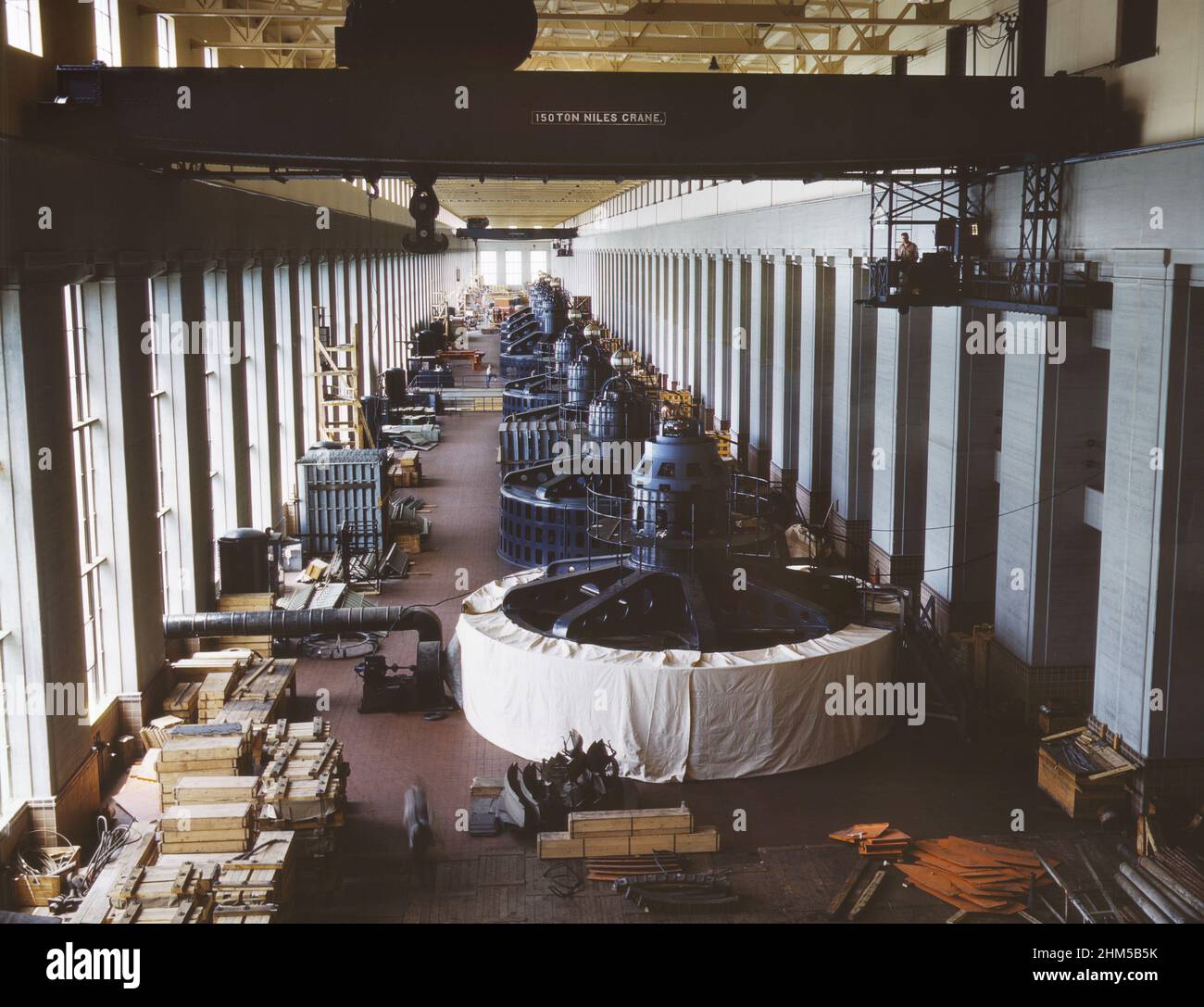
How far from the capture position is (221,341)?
21500 mm

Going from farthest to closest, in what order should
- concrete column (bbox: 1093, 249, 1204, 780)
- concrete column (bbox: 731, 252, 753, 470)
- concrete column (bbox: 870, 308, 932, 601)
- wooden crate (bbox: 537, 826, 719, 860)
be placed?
concrete column (bbox: 731, 252, 753, 470), concrete column (bbox: 870, 308, 932, 601), wooden crate (bbox: 537, 826, 719, 860), concrete column (bbox: 1093, 249, 1204, 780)

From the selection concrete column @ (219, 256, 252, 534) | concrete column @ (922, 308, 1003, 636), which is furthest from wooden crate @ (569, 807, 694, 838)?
concrete column @ (219, 256, 252, 534)

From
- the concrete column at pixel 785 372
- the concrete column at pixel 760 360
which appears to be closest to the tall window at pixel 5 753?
the concrete column at pixel 785 372

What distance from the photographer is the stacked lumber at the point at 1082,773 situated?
13312 millimetres

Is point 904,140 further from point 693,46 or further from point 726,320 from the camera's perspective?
point 726,320

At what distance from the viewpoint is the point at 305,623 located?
18438 millimetres

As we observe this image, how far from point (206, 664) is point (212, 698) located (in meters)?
1.54

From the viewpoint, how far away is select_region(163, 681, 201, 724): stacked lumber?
16.2 m

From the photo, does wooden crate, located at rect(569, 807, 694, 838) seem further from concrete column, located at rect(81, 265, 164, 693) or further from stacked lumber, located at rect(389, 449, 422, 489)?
stacked lumber, located at rect(389, 449, 422, 489)

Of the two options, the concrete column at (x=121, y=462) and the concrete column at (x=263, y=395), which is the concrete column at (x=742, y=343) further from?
the concrete column at (x=121, y=462)

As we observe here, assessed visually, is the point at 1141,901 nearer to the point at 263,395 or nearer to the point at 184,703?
the point at 184,703

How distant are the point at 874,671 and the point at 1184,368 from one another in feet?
17.0

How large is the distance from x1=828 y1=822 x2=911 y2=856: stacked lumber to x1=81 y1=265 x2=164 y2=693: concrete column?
348 inches
